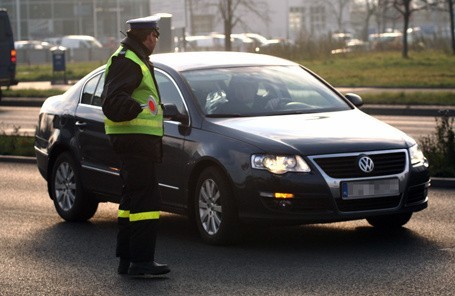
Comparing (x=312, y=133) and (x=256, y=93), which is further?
(x=256, y=93)

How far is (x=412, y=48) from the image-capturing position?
197ft

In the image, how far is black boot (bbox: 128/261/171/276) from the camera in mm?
8719

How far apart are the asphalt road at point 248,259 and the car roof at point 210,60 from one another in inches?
55.4

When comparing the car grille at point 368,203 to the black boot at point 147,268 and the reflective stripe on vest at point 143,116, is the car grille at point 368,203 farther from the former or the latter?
the reflective stripe on vest at point 143,116

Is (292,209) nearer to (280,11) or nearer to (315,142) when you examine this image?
(315,142)

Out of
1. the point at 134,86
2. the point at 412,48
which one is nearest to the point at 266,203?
the point at 134,86

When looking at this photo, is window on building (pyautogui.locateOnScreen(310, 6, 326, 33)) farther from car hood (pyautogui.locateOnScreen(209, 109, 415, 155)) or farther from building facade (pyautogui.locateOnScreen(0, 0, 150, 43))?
car hood (pyautogui.locateOnScreen(209, 109, 415, 155))

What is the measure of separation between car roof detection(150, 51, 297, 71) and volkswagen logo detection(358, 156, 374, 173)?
1.97 m

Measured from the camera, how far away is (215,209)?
10.0 meters

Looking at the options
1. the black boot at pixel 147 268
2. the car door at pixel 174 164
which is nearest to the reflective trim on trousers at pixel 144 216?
the black boot at pixel 147 268

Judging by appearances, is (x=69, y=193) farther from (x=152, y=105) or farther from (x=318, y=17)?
(x=318, y=17)

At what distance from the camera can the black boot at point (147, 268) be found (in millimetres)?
8719

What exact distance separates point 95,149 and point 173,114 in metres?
1.24

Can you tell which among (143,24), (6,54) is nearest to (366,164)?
(143,24)
